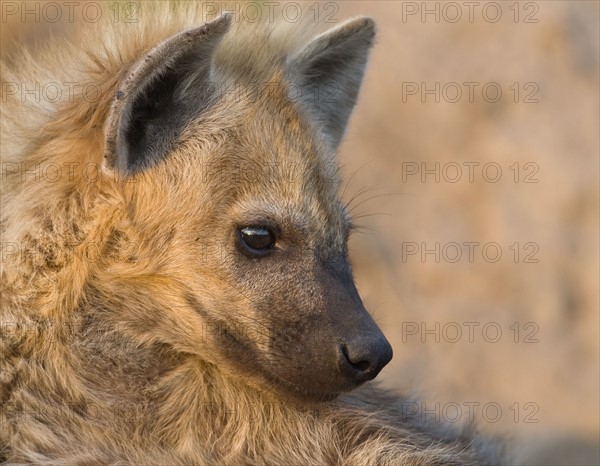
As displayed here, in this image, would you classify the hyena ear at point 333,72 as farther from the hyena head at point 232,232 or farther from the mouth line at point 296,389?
the mouth line at point 296,389

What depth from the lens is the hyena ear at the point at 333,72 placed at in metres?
3.80

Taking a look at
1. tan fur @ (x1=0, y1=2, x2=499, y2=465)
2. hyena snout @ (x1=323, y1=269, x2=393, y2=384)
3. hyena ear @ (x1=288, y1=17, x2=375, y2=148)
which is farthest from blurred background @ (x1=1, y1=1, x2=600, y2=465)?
hyena snout @ (x1=323, y1=269, x2=393, y2=384)

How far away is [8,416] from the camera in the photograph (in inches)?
117

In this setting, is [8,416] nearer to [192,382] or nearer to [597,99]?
[192,382]

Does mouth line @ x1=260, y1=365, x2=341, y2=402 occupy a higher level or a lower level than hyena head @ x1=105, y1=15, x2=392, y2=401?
lower

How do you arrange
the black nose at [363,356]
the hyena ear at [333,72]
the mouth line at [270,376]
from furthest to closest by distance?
the hyena ear at [333,72] < the mouth line at [270,376] < the black nose at [363,356]

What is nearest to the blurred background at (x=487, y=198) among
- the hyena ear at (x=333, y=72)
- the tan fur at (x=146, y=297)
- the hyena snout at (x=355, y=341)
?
the hyena ear at (x=333, y=72)

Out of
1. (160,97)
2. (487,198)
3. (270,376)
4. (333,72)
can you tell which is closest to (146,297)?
(270,376)

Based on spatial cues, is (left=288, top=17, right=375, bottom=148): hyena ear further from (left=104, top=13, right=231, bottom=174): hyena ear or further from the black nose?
the black nose

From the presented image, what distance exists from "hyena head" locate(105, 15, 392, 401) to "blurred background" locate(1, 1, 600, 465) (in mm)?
3043

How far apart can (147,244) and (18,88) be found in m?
0.76

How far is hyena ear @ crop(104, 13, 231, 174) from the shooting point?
3.00m

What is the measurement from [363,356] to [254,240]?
50 centimetres

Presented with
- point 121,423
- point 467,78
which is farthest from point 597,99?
point 121,423
